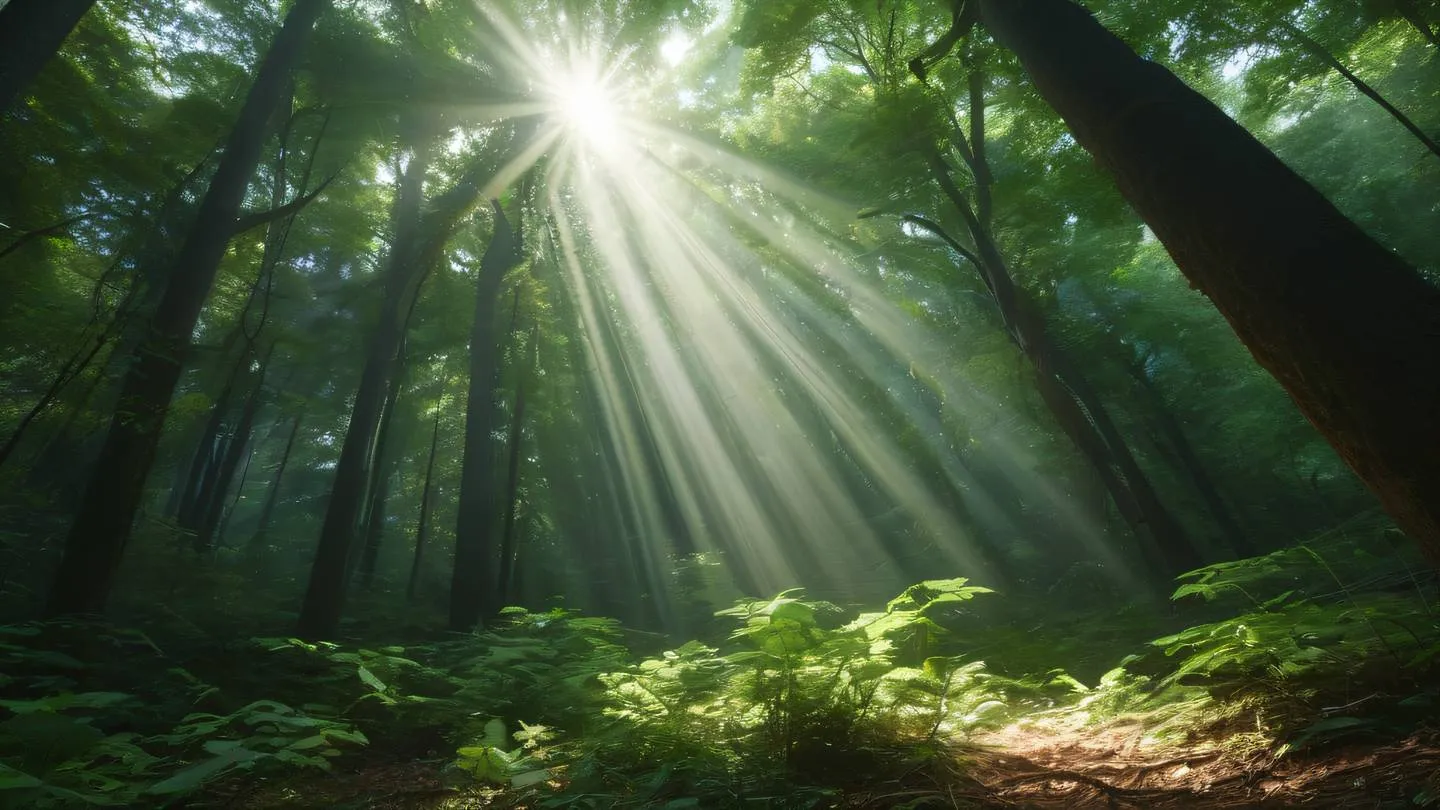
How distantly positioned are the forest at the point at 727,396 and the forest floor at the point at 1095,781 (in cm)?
3

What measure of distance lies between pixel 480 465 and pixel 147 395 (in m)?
5.52

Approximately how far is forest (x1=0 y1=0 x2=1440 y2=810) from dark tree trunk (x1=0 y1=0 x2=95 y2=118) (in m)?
0.03

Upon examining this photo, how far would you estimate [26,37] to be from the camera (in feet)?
15.8

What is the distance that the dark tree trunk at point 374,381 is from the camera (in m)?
8.10

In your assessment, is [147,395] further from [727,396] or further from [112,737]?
[727,396]

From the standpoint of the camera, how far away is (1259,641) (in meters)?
2.71

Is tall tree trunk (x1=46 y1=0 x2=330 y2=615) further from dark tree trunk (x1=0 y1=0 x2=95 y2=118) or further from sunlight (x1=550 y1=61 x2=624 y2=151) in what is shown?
sunlight (x1=550 y1=61 x2=624 y2=151)

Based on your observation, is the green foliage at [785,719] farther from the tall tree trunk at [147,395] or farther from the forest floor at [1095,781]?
the tall tree trunk at [147,395]

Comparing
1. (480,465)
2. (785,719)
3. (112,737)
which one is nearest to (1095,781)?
(785,719)

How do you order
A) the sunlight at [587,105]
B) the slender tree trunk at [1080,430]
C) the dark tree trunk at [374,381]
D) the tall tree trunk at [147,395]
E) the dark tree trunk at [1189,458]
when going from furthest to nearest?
the dark tree trunk at [1189,458], the sunlight at [587,105], the dark tree trunk at [374,381], the slender tree trunk at [1080,430], the tall tree trunk at [147,395]

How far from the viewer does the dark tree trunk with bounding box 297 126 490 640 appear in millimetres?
8102

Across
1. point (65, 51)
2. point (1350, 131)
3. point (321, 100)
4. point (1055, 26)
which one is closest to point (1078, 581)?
point (1055, 26)

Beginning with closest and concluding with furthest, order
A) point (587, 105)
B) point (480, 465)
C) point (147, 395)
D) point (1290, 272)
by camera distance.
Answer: point (1290, 272) < point (147, 395) < point (480, 465) < point (587, 105)

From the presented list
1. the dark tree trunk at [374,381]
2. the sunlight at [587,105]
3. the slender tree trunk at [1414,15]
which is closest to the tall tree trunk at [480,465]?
the dark tree trunk at [374,381]
